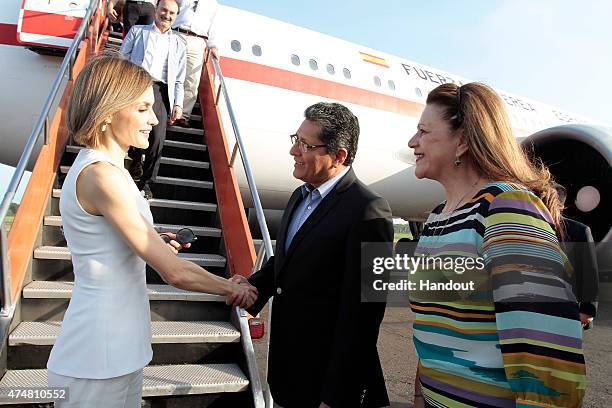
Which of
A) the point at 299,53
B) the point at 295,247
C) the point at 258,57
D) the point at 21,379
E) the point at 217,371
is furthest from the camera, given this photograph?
the point at 299,53

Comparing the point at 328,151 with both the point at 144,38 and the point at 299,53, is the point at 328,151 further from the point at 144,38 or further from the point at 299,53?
the point at 299,53

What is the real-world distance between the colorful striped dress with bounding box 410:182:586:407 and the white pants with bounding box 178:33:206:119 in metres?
4.20

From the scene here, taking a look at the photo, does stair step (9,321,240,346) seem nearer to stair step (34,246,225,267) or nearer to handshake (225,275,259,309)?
stair step (34,246,225,267)

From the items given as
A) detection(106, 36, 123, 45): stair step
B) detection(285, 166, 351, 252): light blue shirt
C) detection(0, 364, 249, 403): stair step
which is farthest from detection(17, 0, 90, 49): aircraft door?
detection(285, 166, 351, 252): light blue shirt

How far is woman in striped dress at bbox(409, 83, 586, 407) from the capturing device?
3.12 ft

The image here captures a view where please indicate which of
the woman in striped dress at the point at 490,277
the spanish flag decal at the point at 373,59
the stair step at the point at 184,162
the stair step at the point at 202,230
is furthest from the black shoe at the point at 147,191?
the spanish flag decal at the point at 373,59

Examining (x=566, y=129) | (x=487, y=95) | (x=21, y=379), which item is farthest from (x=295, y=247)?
(x=566, y=129)

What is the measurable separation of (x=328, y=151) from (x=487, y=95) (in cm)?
65

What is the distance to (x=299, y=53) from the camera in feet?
21.3

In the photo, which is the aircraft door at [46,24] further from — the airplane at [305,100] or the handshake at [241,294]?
the handshake at [241,294]

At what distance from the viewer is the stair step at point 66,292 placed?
9.31 ft

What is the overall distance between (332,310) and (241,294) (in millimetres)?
386

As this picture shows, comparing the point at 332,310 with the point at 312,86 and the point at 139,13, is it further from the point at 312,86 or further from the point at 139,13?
the point at 312,86

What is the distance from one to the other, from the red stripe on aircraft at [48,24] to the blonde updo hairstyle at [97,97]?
13.4ft
